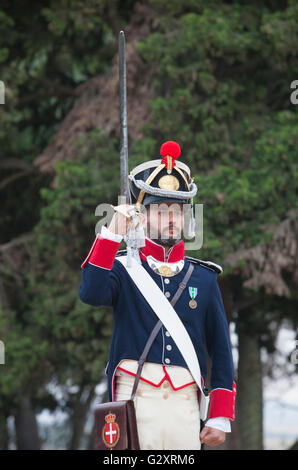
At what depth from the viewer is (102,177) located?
10297mm

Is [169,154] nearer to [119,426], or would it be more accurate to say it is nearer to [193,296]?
[193,296]

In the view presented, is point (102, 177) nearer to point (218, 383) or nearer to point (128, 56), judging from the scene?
point (128, 56)

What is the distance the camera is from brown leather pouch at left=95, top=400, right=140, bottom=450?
3.60 metres

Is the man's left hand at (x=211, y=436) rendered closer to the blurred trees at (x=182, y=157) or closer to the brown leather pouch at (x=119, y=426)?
the brown leather pouch at (x=119, y=426)

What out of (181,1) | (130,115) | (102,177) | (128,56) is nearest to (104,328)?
(102,177)

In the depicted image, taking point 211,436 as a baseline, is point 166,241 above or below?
above

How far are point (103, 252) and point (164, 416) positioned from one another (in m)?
0.85

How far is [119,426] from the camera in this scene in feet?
11.8

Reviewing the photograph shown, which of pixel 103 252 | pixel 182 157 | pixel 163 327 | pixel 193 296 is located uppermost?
pixel 182 157

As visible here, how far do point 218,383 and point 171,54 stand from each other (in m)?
6.90

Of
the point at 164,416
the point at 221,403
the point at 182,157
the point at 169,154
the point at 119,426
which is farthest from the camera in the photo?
the point at 182,157

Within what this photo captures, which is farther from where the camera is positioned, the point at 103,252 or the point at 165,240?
the point at 165,240

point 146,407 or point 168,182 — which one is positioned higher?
point 168,182

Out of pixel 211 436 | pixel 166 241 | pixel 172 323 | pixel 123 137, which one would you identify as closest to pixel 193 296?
pixel 172 323
